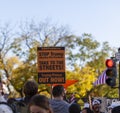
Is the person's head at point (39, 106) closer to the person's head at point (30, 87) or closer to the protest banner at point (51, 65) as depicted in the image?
the person's head at point (30, 87)

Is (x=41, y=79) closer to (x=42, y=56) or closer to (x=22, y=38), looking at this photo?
(x=42, y=56)

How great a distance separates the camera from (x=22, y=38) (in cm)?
5269

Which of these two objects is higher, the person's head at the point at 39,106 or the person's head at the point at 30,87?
the person's head at the point at 30,87

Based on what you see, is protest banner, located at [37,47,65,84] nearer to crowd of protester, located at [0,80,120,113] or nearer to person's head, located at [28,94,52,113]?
crowd of protester, located at [0,80,120,113]

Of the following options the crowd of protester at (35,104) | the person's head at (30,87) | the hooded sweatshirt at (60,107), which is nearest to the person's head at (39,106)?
the crowd of protester at (35,104)

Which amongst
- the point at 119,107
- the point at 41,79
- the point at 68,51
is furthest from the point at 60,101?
the point at 68,51

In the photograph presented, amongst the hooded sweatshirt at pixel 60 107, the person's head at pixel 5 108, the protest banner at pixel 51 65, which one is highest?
the protest banner at pixel 51 65

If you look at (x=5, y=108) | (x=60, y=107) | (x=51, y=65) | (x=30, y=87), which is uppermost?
(x=51, y=65)

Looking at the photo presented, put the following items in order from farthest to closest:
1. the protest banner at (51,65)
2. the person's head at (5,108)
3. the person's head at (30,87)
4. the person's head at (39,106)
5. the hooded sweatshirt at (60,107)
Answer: the protest banner at (51,65), the hooded sweatshirt at (60,107), the person's head at (30,87), the person's head at (5,108), the person's head at (39,106)

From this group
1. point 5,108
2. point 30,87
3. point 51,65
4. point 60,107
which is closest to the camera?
point 5,108

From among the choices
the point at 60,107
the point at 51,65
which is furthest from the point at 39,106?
the point at 51,65

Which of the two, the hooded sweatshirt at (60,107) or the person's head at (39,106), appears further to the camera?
the hooded sweatshirt at (60,107)

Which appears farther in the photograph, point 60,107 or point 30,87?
point 60,107

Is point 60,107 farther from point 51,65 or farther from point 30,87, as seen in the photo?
point 51,65
